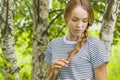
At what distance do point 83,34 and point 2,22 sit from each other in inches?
75.3

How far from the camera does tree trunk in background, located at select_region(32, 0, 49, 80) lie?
418 cm

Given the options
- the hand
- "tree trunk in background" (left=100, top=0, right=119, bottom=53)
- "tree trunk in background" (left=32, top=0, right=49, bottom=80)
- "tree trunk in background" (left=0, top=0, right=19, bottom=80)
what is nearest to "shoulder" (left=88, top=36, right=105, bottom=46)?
the hand

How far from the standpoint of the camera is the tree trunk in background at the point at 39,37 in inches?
164

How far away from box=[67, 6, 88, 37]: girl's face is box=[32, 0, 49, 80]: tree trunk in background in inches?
64.5

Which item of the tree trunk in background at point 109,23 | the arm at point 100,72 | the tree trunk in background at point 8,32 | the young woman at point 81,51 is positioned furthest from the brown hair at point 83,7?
the tree trunk in background at point 8,32

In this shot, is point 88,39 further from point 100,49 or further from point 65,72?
point 65,72

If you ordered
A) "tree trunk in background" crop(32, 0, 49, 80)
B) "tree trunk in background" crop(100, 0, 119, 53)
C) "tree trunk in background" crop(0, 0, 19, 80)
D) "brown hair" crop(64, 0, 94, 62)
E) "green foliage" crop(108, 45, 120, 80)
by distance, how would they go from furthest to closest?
"green foliage" crop(108, 45, 120, 80) → "tree trunk in background" crop(0, 0, 19, 80) → "tree trunk in background" crop(32, 0, 49, 80) → "tree trunk in background" crop(100, 0, 119, 53) → "brown hair" crop(64, 0, 94, 62)

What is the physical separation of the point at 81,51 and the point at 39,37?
171 centimetres

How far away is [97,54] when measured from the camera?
256 centimetres

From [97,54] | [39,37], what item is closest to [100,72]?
[97,54]

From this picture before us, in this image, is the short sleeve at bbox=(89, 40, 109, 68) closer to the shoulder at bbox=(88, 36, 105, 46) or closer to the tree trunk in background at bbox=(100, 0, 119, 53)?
the shoulder at bbox=(88, 36, 105, 46)

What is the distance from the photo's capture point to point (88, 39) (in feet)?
8.55

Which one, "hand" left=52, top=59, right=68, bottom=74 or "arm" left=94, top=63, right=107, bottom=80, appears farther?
"arm" left=94, top=63, right=107, bottom=80

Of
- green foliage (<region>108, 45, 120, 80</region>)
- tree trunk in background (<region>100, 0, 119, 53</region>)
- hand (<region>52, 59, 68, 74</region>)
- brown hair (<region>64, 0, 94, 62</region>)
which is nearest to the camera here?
hand (<region>52, 59, 68, 74</region>)
